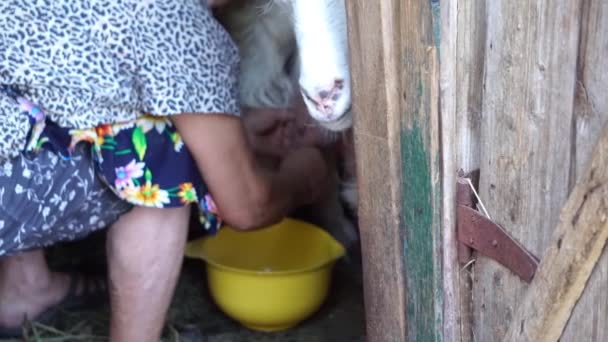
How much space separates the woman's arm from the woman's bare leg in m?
0.13

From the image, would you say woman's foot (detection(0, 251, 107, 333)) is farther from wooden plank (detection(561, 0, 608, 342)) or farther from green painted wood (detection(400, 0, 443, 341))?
wooden plank (detection(561, 0, 608, 342))

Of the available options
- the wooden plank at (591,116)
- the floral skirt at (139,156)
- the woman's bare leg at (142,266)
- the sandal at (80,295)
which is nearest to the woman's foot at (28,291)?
the sandal at (80,295)

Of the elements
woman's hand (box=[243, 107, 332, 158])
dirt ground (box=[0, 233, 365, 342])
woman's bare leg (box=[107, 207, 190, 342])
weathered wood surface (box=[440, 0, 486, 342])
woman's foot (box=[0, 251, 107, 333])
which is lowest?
dirt ground (box=[0, 233, 365, 342])

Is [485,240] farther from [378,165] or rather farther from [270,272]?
[270,272]

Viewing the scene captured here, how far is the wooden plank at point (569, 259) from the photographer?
3.39 ft

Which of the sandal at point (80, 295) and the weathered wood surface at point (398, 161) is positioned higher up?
the weathered wood surface at point (398, 161)

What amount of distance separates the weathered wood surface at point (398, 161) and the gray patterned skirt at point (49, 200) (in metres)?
0.57

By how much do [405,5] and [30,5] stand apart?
70 centimetres

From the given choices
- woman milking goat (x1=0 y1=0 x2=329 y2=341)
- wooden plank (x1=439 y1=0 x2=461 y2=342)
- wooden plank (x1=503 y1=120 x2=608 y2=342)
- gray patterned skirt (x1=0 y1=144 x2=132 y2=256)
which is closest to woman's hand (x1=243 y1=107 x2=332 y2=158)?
woman milking goat (x1=0 y1=0 x2=329 y2=341)

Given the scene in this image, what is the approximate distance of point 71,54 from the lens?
159 cm

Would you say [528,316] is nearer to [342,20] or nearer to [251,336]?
[342,20]

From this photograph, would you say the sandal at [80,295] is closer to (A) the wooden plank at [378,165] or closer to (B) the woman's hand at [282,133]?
(B) the woman's hand at [282,133]

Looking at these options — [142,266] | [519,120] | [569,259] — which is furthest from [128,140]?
[569,259]

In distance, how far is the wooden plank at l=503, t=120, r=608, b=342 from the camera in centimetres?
103
